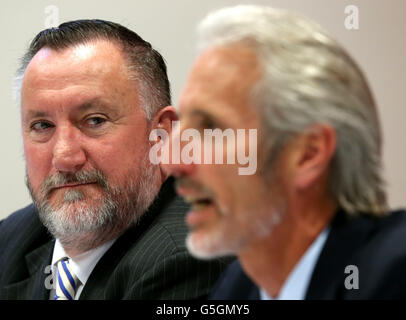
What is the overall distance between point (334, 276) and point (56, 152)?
634mm

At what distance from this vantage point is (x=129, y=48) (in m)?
1.35

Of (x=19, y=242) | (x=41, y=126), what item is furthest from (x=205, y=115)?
(x=19, y=242)

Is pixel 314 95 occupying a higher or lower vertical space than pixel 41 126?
lower

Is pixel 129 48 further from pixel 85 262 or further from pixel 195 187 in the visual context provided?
pixel 195 187

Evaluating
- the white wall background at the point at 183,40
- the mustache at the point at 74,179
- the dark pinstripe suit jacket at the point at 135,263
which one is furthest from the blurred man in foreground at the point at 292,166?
the mustache at the point at 74,179

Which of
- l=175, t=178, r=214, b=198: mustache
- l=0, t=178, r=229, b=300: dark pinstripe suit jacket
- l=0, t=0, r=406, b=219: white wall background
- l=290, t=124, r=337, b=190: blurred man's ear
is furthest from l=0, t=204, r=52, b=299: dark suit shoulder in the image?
l=290, t=124, r=337, b=190: blurred man's ear

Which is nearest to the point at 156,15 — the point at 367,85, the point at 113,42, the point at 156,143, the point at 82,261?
the point at 113,42

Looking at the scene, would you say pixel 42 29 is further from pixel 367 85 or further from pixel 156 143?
pixel 367 85

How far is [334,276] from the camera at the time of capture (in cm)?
82

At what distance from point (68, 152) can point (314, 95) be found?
600 mm

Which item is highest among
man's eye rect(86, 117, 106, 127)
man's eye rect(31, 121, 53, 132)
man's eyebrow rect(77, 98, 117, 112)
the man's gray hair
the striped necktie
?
man's eyebrow rect(77, 98, 117, 112)

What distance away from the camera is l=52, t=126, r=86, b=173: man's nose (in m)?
1.26

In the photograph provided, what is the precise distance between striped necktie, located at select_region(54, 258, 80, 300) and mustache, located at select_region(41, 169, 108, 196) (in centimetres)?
17

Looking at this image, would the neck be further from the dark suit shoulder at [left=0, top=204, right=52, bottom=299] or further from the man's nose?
the dark suit shoulder at [left=0, top=204, right=52, bottom=299]
